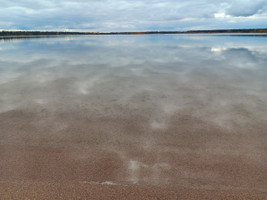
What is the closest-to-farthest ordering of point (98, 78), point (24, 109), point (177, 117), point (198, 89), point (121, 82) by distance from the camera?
point (177, 117) → point (24, 109) → point (198, 89) → point (121, 82) → point (98, 78)

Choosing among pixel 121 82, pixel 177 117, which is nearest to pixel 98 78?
pixel 121 82

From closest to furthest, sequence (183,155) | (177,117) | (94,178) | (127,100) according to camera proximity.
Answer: (94,178) < (183,155) < (177,117) < (127,100)

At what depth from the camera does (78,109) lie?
7.14m

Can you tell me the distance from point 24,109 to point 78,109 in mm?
1893

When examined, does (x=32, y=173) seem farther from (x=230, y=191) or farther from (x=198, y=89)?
(x=198, y=89)

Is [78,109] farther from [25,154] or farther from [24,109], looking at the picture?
[25,154]

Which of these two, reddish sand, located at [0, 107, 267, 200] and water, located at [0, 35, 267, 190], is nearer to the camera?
reddish sand, located at [0, 107, 267, 200]

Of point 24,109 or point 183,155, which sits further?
point 24,109

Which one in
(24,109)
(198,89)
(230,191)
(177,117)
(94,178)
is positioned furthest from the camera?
(198,89)

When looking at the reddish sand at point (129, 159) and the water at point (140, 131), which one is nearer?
the reddish sand at point (129, 159)

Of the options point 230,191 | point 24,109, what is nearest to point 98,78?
point 24,109

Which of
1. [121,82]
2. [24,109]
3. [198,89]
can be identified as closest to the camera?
[24,109]

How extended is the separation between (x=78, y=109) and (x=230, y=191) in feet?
17.4

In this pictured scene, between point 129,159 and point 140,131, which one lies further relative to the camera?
point 140,131
